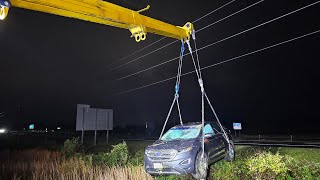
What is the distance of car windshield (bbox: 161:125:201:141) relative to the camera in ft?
29.8

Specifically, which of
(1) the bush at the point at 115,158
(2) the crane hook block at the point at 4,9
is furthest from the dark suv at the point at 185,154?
(1) the bush at the point at 115,158

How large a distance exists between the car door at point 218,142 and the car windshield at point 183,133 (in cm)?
83

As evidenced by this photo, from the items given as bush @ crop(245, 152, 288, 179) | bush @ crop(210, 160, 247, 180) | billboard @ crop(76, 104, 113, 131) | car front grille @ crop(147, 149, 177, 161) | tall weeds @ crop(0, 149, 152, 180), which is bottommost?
tall weeds @ crop(0, 149, 152, 180)

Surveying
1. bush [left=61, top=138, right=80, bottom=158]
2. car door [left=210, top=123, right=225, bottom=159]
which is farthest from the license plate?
bush [left=61, top=138, right=80, bottom=158]

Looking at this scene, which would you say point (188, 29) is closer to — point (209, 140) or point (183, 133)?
point (183, 133)

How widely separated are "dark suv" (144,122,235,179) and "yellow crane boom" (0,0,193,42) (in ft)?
11.3

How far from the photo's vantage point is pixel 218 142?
9461mm

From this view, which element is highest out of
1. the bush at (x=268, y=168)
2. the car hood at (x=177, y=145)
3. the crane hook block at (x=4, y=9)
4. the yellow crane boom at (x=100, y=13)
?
the yellow crane boom at (x=100, y=13)

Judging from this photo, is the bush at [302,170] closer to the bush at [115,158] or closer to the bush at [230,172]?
the bush at [230,172]

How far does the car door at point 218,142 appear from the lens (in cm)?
927

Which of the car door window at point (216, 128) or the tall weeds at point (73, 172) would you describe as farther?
the car door window at point (216, 128)

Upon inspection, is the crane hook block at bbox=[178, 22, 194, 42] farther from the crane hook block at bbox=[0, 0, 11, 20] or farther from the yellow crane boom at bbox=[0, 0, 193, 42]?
the crane hook block at bbox=[0, 0, 11, 20]

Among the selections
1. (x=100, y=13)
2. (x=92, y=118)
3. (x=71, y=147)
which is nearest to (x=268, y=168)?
(x=100, y=13)

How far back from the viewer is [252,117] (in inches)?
3777
